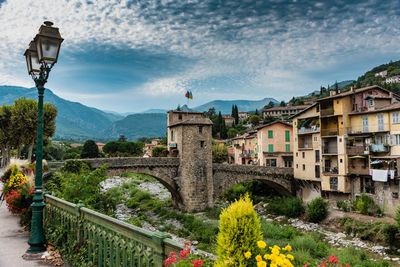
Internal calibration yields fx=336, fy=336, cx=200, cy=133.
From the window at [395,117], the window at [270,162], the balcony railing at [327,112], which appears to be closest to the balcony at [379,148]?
the window at [395,117]

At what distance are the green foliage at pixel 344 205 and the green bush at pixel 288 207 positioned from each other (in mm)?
3536

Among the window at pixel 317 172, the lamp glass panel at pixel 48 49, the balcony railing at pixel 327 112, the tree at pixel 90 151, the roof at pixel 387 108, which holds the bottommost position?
the window at pixel 317 172

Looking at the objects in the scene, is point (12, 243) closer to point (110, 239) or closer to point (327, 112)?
point (110, 239)

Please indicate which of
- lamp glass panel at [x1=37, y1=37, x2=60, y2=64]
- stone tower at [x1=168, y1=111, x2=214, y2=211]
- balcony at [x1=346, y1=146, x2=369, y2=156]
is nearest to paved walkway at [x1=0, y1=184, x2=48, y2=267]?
lamp glass panel at [x1=37, y1=37, x2=60, y2=64]

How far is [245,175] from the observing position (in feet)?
110

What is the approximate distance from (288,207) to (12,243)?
26.5 metres

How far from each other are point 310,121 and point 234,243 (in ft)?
103

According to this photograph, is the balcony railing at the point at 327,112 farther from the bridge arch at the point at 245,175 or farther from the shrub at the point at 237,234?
the shrub at the point at 237,234

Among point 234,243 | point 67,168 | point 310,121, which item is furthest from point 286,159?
point 234,243

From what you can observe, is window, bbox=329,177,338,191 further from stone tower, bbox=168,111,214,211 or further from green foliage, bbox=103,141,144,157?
green foliage, bbox=103,141,144,157

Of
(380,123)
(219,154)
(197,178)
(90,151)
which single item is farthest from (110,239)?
(90,151)

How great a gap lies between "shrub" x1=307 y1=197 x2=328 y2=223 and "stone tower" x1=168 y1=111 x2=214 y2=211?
30.7 ft

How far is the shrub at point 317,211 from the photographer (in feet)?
90.9

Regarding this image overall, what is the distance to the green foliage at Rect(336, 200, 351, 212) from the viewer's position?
2727cm
